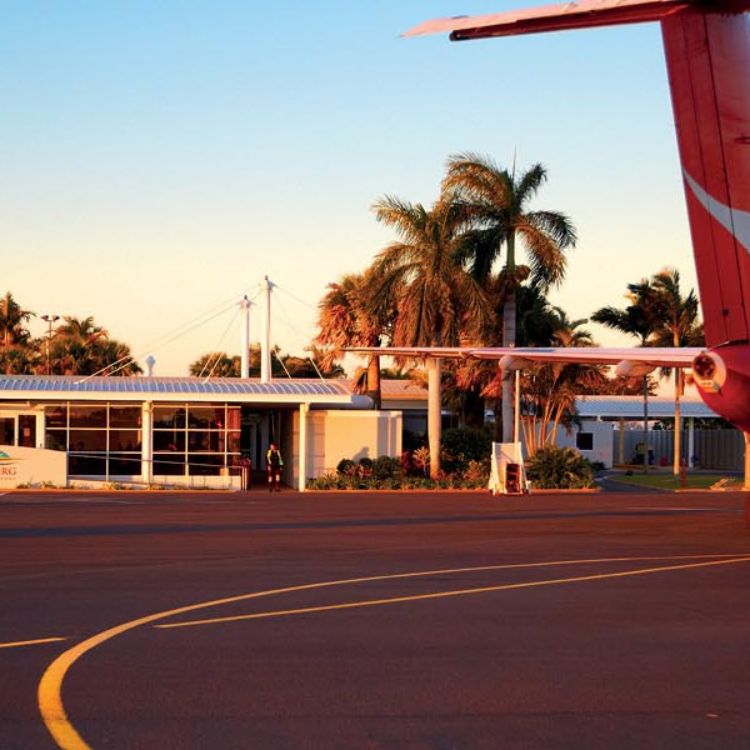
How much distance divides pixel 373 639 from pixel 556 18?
20.4 feet

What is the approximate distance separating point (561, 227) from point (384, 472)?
383 inches

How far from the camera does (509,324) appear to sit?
42.8 meters

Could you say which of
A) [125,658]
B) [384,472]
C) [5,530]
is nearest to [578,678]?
[125,658]

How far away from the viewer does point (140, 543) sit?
65.5 ft

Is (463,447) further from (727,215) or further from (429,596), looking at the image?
(429,596)

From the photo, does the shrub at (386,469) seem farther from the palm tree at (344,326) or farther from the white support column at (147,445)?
the palm tree at (344,326)

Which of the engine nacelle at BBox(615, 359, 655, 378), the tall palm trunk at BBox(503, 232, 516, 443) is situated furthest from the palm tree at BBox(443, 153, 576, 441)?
the engine nacelle at BBox(615, 359, 655, 378)

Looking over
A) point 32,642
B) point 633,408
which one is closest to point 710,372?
point 32,642

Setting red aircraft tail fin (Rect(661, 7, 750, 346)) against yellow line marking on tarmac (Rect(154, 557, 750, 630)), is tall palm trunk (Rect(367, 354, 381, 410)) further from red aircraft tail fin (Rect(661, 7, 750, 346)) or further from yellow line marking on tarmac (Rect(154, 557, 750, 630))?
red aircraft tail fin (Rect(661, 7, 750, 346))

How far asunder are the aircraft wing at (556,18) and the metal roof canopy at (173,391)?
27.3 metres

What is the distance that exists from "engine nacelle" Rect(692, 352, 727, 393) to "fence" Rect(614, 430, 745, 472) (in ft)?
155

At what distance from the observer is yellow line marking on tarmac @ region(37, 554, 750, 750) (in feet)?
24.5

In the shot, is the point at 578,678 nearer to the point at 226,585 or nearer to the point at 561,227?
→ the point at 226,585

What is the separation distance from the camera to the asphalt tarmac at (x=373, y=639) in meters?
7.64
